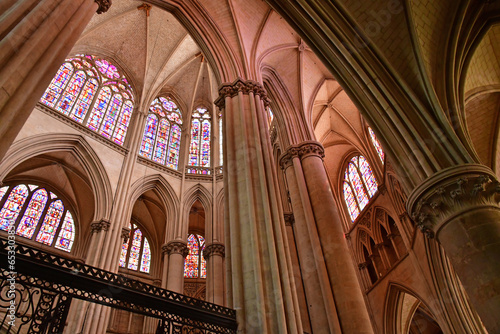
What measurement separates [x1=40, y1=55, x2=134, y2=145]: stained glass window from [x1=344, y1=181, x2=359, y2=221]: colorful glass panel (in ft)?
34.4

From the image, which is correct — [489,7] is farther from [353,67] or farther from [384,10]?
[353,67]

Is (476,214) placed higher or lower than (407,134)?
lower

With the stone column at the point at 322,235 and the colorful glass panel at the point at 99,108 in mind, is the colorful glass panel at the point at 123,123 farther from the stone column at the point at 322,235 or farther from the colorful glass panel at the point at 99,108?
the stone column at the point at 322,235

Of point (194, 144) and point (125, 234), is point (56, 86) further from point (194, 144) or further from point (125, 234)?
point (194, 144)

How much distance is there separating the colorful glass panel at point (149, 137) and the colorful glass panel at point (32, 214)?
4.27 meters

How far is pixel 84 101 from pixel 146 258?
7499 millimetres

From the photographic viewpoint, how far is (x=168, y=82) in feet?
60.7

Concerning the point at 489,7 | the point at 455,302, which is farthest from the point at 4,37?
the point at 455,302

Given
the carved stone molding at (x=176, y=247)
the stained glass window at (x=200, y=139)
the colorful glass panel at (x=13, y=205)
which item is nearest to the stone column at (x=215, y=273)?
the carved stone molding at (x=176, y=247)

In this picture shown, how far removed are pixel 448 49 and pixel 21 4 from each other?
711cm

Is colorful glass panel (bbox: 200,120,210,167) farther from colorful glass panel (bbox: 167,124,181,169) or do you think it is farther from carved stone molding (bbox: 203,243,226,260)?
carved stone molding (bbox: 203,243,226,260)

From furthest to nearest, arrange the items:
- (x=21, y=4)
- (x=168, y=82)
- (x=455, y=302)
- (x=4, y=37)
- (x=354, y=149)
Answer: (x=168, y=82), (x=354, y=149), (x=455, y=302), (x=21, y=4), (x=4, y=37)

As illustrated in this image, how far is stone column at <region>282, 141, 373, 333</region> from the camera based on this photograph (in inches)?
297

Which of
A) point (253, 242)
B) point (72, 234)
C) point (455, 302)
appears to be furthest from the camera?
point (72, 234)
